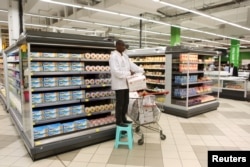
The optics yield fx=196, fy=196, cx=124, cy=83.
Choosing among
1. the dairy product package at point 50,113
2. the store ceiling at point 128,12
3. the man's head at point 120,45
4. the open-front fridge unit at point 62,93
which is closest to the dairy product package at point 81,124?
the open-front fridge unit at point 62,93

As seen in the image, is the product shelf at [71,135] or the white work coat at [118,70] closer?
the product shelf at [71,135]

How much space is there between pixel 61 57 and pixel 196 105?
14.6ft

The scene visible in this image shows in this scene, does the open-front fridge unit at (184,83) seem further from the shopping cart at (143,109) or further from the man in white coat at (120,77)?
the man in white coat at (120,77)

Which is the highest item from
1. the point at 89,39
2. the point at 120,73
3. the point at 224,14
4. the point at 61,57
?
the point at 224,14

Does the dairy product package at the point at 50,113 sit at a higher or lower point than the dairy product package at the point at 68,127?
higher

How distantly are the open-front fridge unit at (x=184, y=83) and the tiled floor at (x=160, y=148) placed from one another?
603 millimetres

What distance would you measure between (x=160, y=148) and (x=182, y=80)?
2.78 meters

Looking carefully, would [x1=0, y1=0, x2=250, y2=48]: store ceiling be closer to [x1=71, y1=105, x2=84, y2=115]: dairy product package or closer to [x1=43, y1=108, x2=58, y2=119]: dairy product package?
[x1=71, y1=105, x2=84, y2=115]: dairy product package

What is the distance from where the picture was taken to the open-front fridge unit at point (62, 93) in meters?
3.32

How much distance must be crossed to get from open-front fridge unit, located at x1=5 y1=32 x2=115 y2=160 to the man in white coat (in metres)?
0.42

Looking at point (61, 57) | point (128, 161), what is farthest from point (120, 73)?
point (128, 161)

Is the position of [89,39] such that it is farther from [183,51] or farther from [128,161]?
[183,51]

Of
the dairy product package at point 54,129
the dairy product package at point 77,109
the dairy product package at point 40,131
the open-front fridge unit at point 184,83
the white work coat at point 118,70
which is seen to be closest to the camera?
the dairy product package at point 40,131

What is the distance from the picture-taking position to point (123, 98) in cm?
380
